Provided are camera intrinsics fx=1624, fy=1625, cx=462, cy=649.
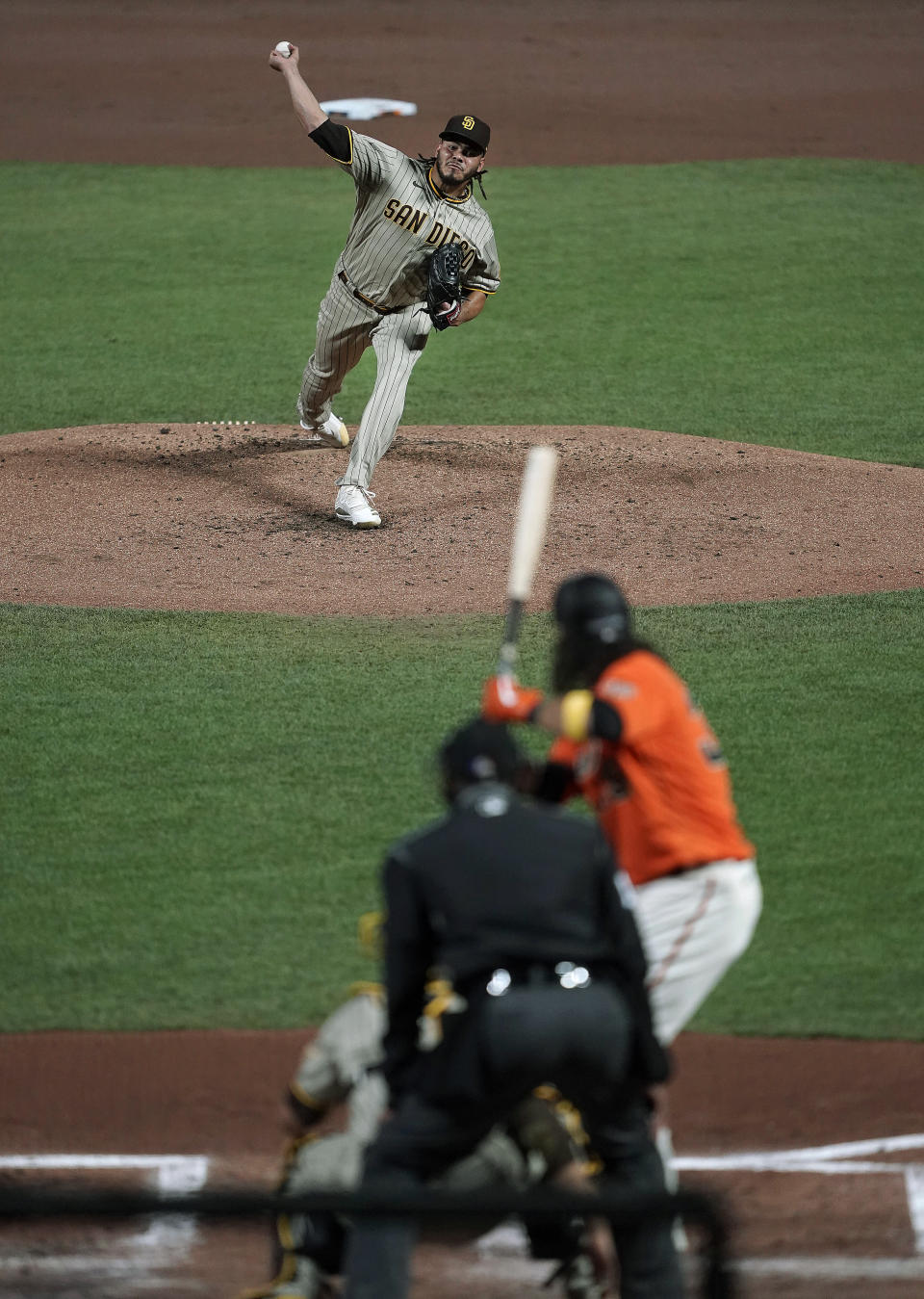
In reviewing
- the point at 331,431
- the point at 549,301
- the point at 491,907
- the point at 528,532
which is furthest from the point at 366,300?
the point at 491,907

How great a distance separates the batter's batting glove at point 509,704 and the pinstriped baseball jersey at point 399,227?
538 centimetres

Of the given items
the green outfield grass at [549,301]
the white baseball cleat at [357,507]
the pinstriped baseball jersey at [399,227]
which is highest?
the green outfield grass at [549,301]

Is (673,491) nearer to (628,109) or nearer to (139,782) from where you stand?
(139,782)

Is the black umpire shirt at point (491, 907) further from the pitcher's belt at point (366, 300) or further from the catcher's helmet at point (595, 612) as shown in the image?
the pitcher's belt at point (366, 300)

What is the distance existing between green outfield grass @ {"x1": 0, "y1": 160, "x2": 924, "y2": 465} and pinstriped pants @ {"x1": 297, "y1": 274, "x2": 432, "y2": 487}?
226cm

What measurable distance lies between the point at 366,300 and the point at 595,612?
5.53m

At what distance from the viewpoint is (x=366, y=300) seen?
891 cm

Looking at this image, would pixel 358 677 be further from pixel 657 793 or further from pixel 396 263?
pixel 657 793

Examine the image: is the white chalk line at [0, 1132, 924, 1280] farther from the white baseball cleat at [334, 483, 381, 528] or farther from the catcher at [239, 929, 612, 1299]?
the white baseball cleat at [334, 483, 381, 528]

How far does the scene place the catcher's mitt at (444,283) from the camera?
8.61m

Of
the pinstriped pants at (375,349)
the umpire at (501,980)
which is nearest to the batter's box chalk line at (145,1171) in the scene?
the umpire at (501,980)

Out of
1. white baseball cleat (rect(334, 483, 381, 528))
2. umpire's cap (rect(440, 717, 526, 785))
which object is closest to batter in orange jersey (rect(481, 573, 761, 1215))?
umpire's cap (rect(440, 717, 526, 785))

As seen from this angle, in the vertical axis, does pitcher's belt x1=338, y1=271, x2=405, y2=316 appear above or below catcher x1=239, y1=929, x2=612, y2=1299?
above

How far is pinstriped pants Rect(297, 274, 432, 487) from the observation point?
28.9ft
